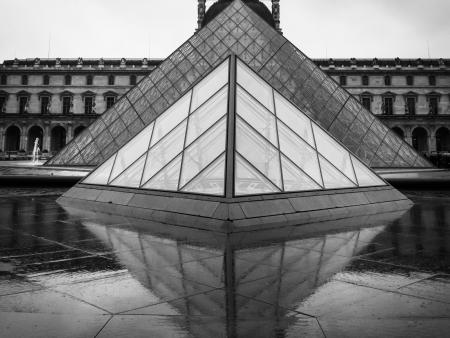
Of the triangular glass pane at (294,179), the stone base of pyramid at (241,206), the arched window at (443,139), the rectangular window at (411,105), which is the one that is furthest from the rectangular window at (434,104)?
the triangular glass pane at (294,179)

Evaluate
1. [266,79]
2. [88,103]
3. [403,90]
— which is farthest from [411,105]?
[88,103]

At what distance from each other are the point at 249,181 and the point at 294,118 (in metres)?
2.80

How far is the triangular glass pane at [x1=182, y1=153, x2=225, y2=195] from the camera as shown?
623cm

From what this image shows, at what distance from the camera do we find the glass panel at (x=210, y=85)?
8242mm

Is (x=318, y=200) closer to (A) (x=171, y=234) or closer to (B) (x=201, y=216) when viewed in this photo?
(B) (x=201, y=216)

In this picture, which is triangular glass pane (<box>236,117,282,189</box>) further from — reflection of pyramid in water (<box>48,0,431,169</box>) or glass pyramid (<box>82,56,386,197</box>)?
reflection of pyramid in water (<box>48,0,431,169</box>)

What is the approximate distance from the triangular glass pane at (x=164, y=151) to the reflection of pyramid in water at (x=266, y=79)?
794cm

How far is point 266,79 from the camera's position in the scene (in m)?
17.2

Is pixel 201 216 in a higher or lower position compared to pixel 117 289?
higher

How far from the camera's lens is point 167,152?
7.64 metres

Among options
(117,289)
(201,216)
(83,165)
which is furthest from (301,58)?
(117,289)

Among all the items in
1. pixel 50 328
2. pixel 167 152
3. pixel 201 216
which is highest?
pixel 167 152

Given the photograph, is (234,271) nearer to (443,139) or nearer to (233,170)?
(233,170)

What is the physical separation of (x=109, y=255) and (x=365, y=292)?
2.56 meters
